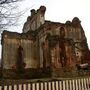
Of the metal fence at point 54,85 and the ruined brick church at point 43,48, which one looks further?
the ruined brick church at point 43,48

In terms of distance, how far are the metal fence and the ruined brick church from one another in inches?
323

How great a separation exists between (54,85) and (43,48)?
61.9 feet

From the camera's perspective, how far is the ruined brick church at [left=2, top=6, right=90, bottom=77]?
2258 centimetres

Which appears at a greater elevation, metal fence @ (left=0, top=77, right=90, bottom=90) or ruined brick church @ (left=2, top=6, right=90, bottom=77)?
ruined brick church @ (left=2, top=6, right=90, bottom=77)

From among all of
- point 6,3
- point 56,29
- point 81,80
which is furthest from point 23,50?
point 6,3

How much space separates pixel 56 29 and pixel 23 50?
5647 mm

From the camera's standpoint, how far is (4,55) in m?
27.0

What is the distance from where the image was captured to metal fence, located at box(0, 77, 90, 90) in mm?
7906

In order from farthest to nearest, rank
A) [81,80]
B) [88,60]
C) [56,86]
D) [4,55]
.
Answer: [88,60] < [4,55] < [81,80] < [56,86]

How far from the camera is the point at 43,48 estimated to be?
2762cm

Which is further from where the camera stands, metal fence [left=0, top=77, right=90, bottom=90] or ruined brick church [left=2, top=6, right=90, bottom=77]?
ruined brick church [left=2, top=6, right=90, bottom=77]

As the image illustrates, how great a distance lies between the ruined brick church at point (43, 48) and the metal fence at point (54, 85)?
820 cm

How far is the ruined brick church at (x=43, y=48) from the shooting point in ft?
74.1

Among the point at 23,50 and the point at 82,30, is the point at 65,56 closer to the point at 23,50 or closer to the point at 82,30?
the point at 23,50
